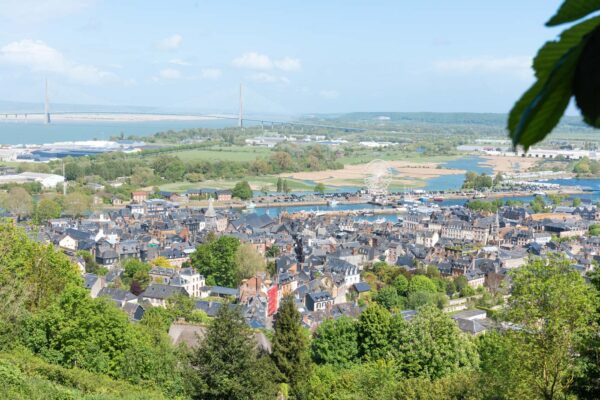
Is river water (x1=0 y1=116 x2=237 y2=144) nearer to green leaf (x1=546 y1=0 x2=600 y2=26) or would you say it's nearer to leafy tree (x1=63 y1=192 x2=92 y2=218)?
leafy tree (x1=63 y1=192 x2=92 y2=218)

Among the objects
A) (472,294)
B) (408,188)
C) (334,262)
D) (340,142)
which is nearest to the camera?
(472,294)

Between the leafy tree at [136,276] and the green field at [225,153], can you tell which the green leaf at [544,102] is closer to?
the leafy tree at [136,276]

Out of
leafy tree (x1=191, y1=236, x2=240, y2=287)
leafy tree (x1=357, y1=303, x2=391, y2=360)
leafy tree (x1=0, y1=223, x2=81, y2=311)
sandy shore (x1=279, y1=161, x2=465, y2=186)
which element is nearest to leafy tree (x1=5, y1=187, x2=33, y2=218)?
leafy tree (x1=191, y1=236, x2=240, y2=287)

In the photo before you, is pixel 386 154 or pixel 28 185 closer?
pixel 28 185

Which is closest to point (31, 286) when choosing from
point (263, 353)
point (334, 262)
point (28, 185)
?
point (263, 353)

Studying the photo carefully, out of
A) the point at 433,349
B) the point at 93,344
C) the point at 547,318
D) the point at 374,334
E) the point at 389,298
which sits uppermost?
the point at 547,318

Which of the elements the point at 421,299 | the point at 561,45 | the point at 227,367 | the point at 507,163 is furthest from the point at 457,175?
the point at 561,45

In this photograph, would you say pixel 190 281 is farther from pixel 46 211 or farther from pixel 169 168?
pixel 169 168

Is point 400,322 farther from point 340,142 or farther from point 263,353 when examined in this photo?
point 340,142
